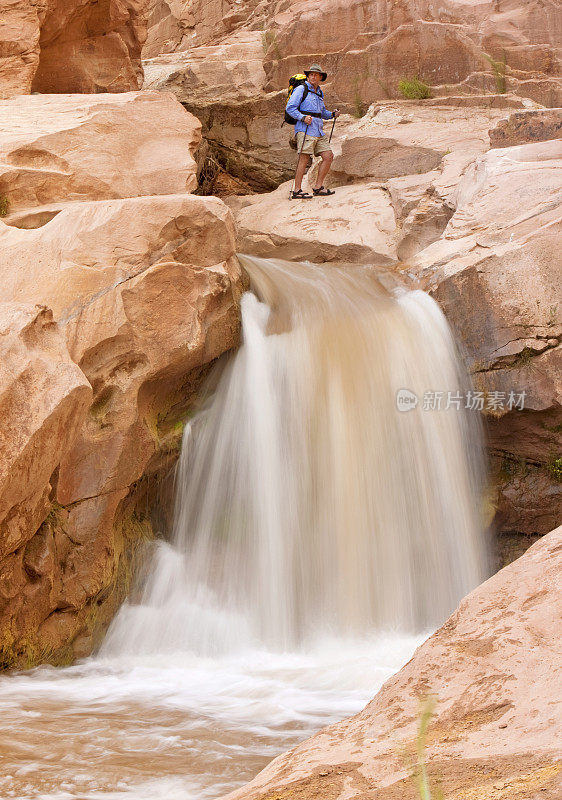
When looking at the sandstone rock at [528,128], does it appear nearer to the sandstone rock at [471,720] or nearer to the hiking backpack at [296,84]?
the hiking backpack at [296,84]

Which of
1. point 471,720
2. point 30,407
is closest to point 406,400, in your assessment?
point 30,407

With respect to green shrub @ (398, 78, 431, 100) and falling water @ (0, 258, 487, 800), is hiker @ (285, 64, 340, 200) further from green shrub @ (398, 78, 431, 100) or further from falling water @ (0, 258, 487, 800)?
falling water @ (0, 258, 487, 800)

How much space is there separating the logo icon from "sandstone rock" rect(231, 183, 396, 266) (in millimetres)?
2506

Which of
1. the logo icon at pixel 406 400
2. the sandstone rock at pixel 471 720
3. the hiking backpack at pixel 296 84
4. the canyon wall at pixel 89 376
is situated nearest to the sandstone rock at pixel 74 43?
the hiking backpack at pixel 296 84

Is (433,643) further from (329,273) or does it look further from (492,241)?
(329,273)

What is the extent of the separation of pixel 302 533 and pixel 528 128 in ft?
17.7

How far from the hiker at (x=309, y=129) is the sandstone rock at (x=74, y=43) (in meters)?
2.63

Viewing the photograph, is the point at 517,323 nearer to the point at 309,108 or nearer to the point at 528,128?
the point at 528,128

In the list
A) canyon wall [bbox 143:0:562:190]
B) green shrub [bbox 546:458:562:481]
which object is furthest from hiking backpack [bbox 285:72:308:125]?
green shrub [bbox 546:458:562:481]

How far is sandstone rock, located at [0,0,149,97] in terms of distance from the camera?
30.1 ft

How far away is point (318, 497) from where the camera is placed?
18.9ft

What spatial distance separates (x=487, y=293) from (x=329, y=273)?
177cm

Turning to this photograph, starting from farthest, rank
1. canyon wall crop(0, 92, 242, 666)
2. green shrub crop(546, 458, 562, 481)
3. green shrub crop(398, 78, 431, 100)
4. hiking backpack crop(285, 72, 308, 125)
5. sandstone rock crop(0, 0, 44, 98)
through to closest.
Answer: green shrub crop(398, 78, 431, 100)
hiking backpack crop(285, 72, 308, 125)
sandstone rock crop(0, 0, 44, 98)
green shrub crop(546, 458, 562, 481)
canyon wall crop(0, 92, 242, 666)

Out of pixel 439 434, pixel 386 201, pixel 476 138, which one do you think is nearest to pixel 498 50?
pixel 476 138
